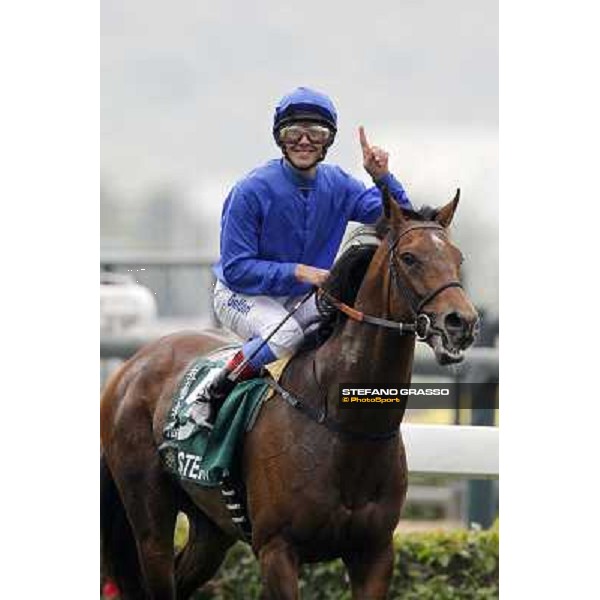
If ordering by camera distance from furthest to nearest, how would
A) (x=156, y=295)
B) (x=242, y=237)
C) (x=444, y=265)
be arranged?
(x=156, y=295) → (x=242, y=237) → (x=444, y=265)

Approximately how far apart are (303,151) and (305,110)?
12cm

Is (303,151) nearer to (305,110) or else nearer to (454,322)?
(305,110)

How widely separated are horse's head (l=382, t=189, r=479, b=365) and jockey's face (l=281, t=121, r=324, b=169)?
1.16 feet

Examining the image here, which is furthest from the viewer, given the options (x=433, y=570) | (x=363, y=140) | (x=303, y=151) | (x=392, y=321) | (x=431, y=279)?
(x=433, y=570)

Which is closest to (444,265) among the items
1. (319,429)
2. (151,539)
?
(319,429)

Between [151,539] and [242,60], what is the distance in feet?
5.12

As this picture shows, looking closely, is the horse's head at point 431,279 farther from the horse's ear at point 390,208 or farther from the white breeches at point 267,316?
the white breeches at point 267,316

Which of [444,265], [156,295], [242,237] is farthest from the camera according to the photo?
[156,295]

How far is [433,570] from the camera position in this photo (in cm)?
813

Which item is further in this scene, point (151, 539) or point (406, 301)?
point (151, 539)

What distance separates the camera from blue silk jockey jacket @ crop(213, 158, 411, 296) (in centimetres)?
701

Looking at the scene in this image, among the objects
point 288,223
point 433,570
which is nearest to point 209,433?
point 288,223

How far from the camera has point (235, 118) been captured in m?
7.30
